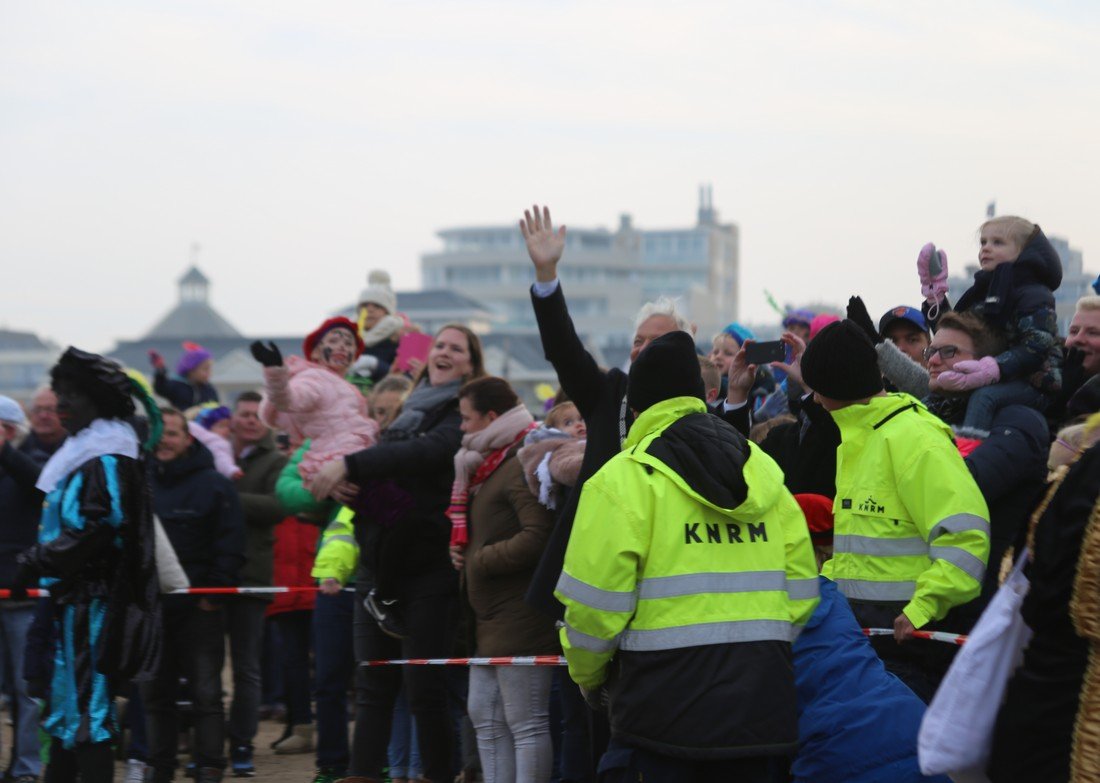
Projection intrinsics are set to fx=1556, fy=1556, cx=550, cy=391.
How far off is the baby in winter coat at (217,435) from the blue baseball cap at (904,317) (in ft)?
13.3

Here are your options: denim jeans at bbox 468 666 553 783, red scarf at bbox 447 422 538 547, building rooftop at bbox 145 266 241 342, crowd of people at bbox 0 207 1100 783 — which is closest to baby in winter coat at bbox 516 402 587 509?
crowd of people at bbox 0 207 1100 783

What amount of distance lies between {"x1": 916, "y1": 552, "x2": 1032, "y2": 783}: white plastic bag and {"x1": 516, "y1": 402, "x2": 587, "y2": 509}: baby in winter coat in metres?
3.01

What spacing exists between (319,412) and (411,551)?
4.57ft

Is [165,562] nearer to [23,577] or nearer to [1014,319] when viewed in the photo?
[23,577]

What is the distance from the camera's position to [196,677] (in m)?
8.68

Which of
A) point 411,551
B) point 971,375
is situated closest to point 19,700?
point 411,551

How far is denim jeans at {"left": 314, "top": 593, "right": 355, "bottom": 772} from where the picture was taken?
28.8 feet

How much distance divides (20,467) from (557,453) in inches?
152

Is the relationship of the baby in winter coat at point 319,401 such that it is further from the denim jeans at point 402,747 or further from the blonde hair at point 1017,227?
the blonde hair at point 1017,227

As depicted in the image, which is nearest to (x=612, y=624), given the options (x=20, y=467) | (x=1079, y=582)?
(x=1079, y=582)

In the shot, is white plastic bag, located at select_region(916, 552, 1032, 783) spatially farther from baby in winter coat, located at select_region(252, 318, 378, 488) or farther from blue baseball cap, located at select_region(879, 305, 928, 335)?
baby in winter coat, located at select_region(252, 318, 378, 488)

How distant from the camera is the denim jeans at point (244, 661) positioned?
959 centimetres

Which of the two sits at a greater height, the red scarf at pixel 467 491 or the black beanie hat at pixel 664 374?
the black beanie hat at pixel 664 374

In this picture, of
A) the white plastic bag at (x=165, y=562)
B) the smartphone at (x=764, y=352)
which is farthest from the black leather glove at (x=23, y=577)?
the smartphone at (x=764, y=352)
